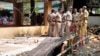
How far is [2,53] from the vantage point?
13.4m

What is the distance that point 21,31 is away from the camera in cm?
2281

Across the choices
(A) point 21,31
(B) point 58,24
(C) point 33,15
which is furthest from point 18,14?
(B) point 58,24

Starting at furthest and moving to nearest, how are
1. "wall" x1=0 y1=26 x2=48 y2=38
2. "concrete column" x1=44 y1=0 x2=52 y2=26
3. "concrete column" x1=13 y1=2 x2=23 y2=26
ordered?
"concrete column" x1=44 y1=0 x2=52 y2=26 → "concrete column" x1=13 y1=2 x2=23 y2=26 → "wall" x1=0 y1=26 x2=48 y2=38

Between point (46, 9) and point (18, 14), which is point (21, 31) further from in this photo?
point (46, 9)

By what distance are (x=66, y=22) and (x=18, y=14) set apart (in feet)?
11.3

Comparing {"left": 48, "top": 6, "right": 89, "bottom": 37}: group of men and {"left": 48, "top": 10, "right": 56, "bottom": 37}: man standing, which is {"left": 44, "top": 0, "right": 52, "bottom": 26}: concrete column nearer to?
{"left": 48, "top": 6, "right": 89, "bottom": 37}: group of men

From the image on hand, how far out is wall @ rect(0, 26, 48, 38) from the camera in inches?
838

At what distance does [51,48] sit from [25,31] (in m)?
7.43

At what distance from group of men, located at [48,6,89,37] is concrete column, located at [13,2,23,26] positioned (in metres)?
2.51

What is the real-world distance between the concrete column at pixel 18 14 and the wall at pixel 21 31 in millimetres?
1389

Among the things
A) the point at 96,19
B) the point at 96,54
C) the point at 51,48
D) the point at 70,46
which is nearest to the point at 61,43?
the point at 70,46

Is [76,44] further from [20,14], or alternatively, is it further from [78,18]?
[20,14]

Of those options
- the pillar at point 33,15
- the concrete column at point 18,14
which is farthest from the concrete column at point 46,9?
the concrete column at point 18,14

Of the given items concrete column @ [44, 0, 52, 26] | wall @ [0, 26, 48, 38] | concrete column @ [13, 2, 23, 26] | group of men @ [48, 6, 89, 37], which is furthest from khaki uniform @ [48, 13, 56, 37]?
concrete column @ [13, 2, 23, 26]
